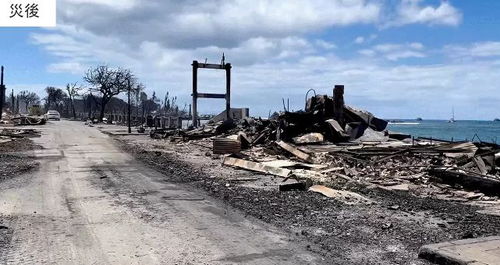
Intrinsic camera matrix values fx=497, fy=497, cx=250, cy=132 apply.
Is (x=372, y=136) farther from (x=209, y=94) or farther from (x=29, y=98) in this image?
(x=29, y=98)

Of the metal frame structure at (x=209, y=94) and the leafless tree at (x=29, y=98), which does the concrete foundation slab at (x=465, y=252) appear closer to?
the metal frame structure at (x=209, y=94)

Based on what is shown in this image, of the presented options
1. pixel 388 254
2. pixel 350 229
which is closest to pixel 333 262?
pixel 388 254

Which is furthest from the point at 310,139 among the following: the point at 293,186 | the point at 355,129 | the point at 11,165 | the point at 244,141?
the point at 11,165

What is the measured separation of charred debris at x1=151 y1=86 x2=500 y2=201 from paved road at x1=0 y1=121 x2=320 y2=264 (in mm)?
3126

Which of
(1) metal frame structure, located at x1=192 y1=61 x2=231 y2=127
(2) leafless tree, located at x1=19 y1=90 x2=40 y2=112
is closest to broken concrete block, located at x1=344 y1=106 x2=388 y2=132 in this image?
(1) metal frame structure, located at x1=192 y1=61 x2=231 y2=127

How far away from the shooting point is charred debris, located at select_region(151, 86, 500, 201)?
38.5 feet

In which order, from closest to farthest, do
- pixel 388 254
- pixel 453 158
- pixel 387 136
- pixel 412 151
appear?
pixel 388 254
pixel 453 158
pixel 412 151
pixel 387 136

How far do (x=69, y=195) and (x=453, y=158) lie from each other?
10581 millimetres

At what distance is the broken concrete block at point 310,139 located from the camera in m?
20.3

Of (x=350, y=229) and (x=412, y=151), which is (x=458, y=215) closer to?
(x=350, y=229)

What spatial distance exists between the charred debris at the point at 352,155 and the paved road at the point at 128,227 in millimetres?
3126

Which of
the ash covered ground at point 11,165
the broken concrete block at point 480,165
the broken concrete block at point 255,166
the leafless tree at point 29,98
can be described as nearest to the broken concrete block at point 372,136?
the broken concrete block at point 255,166

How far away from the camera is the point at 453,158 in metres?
14.5

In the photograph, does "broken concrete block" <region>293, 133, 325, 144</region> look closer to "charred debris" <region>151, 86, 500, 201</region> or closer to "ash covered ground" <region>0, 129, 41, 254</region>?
"charred debris" <region>151, 86, 500, 201</region>
